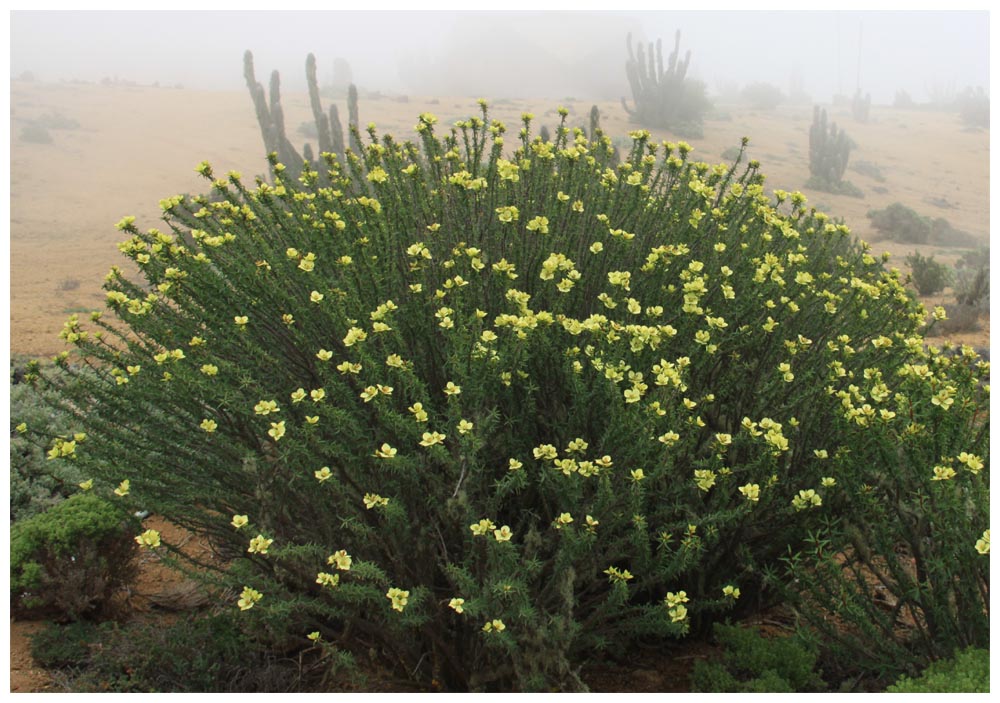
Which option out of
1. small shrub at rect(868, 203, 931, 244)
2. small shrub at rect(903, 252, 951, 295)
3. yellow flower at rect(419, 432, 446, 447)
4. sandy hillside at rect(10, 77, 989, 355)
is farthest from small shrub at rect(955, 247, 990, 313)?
yellow flower at rect(419, 432, 446, 447)

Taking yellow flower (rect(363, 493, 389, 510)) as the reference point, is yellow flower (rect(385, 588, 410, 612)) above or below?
below

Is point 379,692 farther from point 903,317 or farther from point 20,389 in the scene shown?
point 20,389

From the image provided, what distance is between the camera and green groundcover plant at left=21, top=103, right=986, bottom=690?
8.54 feet

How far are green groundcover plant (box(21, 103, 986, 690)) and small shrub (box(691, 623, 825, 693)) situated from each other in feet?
0.71

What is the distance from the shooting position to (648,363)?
2.85m

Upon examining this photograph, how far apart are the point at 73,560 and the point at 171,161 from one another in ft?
82.3

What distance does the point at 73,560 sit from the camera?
3715 millimetres

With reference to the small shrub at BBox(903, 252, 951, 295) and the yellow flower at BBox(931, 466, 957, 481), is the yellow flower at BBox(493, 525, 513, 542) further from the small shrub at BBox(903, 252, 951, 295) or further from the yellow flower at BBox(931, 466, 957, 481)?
the small shrub at BBox(903, 252, 951, 295)

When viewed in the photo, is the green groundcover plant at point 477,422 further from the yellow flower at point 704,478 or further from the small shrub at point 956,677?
the small shrub at point 956,677

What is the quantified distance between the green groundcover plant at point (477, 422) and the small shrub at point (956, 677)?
2.10 ft

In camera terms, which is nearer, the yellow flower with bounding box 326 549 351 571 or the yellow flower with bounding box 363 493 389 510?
the yellow flower with bounding box 326 549 351 571

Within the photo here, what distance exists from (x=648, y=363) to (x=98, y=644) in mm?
2649

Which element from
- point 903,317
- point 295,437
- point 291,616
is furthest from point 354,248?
point 903,317

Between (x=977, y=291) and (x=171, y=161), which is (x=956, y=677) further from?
(x=171, y=161)
